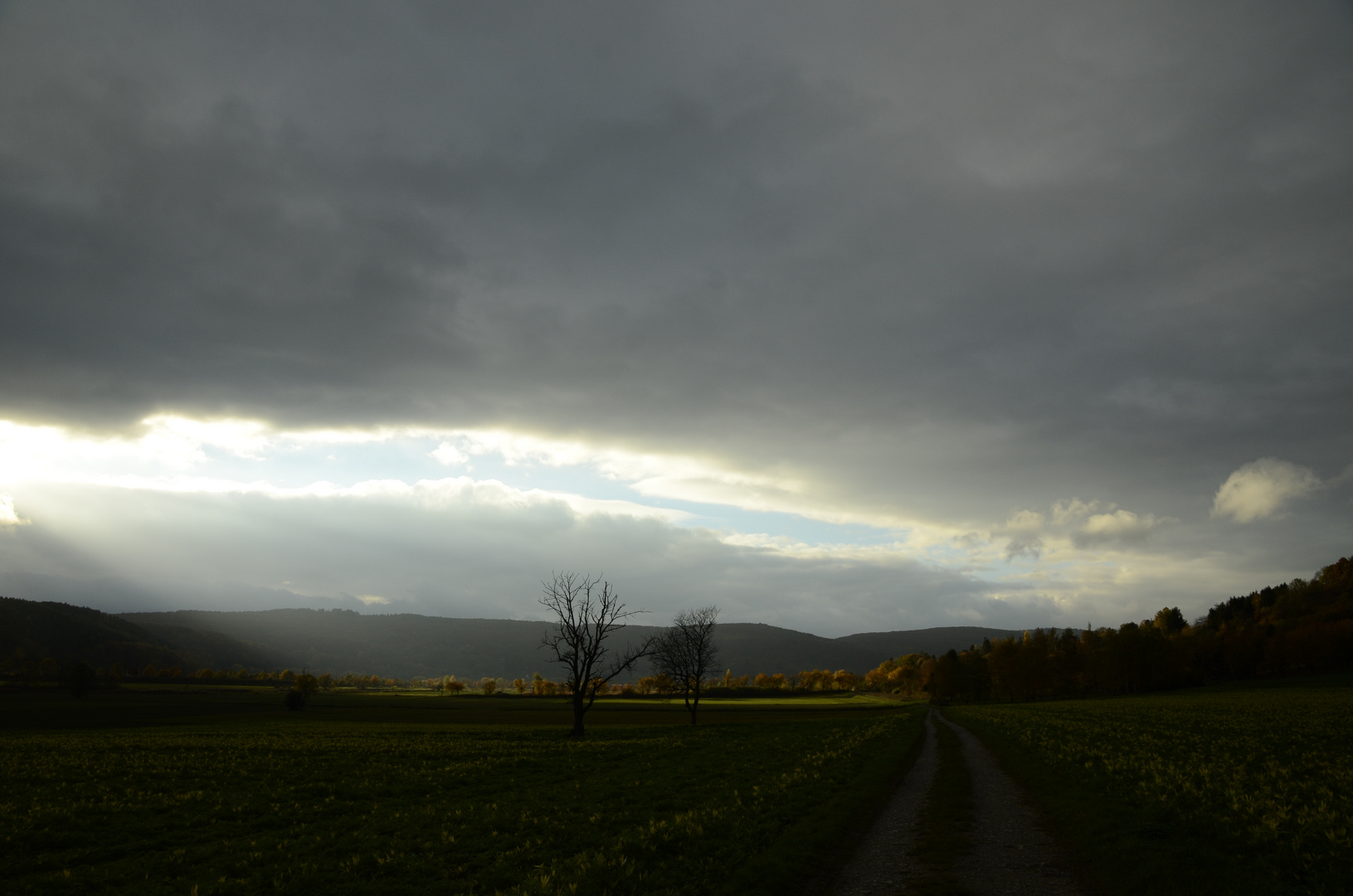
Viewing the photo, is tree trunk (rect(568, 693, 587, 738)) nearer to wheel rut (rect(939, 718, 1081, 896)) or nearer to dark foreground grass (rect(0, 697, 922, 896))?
dark foreground grass (rect(0, 697, 922, 896))

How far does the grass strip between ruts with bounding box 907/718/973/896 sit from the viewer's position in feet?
41.6

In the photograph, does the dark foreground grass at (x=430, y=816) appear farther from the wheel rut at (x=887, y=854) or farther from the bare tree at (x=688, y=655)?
the bare tree at (x=688, y=655)

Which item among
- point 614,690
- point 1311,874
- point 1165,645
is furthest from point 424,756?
point 614,690

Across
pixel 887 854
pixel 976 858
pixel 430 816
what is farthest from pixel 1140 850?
pixel 430 816

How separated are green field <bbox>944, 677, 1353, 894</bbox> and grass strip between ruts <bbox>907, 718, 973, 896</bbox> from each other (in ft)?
8.34

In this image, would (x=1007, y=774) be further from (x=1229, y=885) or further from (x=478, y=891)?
(x=478, y=891)

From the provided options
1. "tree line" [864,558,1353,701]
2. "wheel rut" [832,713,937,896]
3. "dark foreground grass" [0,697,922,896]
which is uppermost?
"wheel rut" [832,713,937,896]

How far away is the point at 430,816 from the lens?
67.7 feet

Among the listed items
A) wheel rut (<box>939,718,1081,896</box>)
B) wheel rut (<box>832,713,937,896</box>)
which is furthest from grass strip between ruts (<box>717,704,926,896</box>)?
wheel rut (<box>939,718,1081,896</box>)

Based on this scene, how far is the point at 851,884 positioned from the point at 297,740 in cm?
4698

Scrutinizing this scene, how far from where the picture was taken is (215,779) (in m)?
28.4

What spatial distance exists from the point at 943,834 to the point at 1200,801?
7761mm

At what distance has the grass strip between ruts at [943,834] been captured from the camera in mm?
12672

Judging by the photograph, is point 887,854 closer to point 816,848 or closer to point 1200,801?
point 816,848
